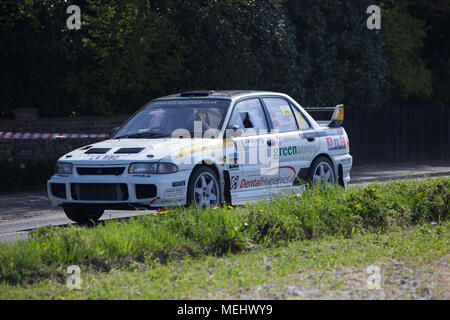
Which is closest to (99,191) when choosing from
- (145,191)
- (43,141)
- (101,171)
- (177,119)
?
(101,171)

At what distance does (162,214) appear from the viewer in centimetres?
844

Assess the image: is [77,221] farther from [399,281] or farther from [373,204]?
[399,281]

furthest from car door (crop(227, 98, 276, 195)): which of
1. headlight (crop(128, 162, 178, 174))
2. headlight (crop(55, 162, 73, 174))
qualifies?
headlight (crop(55, 162, 73, 174))

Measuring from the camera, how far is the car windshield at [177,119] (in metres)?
10.4

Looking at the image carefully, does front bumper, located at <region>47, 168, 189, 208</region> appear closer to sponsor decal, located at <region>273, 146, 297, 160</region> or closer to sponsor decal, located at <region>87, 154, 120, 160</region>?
sponsor decal, located at <region>87, 154, 120, 160</region>

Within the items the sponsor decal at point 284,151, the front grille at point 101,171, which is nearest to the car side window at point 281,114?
the sponsor decal at point 284,151

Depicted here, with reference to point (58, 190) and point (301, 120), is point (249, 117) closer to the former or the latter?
point (301, 120)

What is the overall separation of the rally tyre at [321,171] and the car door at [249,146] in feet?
3.18

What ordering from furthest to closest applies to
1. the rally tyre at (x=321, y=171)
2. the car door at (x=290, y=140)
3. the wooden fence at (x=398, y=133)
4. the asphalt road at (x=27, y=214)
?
1. the wooden fence at (x=398, y=133)
2. the rally tyre at (x=321, y=171)
3. the car door at (x=290, y=140)
4. the asphalt road at (x=27, y=214)

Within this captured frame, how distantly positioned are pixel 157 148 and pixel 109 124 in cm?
1045

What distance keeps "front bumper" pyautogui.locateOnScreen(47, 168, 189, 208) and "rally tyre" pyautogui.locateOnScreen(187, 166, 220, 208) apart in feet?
0.44

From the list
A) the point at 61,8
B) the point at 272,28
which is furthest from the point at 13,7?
the point at 272,28

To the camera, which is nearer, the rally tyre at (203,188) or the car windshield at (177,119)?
the rally tyre at (203,188)

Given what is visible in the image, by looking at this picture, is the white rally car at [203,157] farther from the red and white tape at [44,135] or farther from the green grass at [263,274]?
the red and white tape at [44,135]
